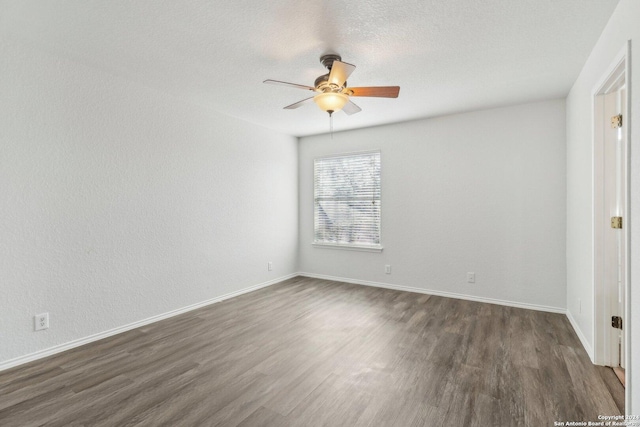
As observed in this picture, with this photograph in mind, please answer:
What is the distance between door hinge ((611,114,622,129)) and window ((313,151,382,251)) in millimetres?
2854

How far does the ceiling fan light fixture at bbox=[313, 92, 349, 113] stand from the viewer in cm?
248

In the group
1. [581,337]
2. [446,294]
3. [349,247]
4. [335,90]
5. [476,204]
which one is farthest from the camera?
[349,247]

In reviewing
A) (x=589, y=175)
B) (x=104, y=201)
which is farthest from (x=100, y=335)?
(x=589, y=175)

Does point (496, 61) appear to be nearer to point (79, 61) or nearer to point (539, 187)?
point (539, 187)

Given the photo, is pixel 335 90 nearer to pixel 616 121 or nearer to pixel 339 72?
pixel 339 72

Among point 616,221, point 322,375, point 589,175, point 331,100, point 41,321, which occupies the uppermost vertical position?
point 331,100

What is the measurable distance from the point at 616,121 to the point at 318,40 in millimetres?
2362

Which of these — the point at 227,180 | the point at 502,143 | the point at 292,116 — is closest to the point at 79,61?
the point at 227,180

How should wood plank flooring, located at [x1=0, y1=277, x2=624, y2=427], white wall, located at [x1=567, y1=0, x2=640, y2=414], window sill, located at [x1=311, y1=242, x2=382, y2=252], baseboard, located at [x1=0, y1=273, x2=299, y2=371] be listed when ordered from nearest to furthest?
white wall, located at [x1=567, y1=0, x2=640, y2=414] → wood plank flooring, located at [x1=0, y1=277, x2=624, y2=427] → baseboard, located at [x1=0, y1=273, x2=299, y2=371] → window sill, located at [x1=311, y1=242, x2=382, y2=252]

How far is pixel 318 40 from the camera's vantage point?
2340 mm

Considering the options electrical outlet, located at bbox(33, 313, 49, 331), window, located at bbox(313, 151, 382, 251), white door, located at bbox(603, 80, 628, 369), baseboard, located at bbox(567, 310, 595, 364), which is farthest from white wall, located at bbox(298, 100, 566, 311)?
electrical outlet, located at bbox(33, 313, 49, 331)

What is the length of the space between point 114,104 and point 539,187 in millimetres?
4893

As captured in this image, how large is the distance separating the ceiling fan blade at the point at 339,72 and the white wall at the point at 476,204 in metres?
2.45

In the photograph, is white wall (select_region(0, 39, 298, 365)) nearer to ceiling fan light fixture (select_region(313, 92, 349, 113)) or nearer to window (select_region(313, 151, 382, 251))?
window (select_region(313, 151, 382, 251))
